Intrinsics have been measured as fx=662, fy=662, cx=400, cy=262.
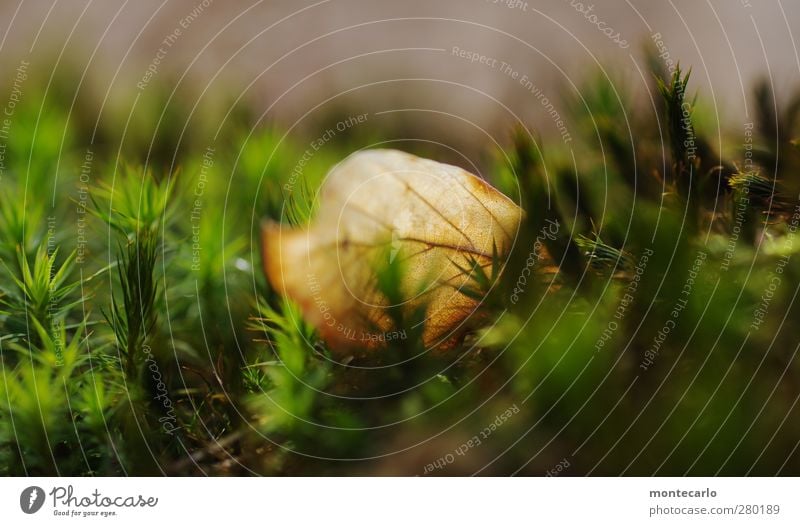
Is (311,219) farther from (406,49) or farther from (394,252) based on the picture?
(406,49)

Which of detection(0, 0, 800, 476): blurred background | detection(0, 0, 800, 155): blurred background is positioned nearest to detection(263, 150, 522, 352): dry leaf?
detection(0, 0, 800, 476): blurred background

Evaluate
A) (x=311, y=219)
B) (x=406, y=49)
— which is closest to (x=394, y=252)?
(x=311, y=219)

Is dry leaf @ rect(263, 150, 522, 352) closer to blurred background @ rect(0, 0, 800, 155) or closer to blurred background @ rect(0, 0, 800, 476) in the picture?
blurred background @ rect(0, 0, 800, 476)

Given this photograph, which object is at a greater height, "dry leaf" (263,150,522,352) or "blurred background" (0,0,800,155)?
"blurred background" (0,0,800,155)

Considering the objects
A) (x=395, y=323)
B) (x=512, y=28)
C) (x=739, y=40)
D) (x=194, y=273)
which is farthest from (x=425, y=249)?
(x=739, y=40)

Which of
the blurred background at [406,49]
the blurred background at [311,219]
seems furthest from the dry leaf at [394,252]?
the blurred background at [406,49]

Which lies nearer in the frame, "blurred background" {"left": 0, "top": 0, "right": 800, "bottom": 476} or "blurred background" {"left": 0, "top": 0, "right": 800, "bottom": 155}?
"blurred background" {"left": 0, "top": 0, "right": 800, "bottom": 476}

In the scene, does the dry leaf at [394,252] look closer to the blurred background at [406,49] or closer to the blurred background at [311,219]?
the blurred background at [311,219]
